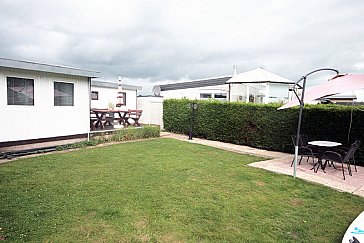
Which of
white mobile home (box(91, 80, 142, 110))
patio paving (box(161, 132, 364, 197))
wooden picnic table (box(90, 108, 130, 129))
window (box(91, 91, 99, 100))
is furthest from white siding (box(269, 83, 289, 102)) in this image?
window (box(91, 91, 99, 100))

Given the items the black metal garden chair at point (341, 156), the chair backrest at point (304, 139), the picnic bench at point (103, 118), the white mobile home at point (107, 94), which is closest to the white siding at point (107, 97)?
the white mobile home at point (107, 94)

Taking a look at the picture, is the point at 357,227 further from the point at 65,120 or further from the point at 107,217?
the point at 65,120

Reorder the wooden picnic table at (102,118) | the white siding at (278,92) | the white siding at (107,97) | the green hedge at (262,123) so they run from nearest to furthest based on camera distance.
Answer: the green hedge at (262,123) < the wooden picnic table at (102,118) < the white siding at (278,92) < the white siding at (107,97)

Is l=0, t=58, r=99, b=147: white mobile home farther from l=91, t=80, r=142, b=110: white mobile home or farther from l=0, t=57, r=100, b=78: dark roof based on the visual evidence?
l=91, t=80, r=142, b=110: white mobile home

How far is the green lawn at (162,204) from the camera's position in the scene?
9.95ft

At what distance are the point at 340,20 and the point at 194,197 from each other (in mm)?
10217

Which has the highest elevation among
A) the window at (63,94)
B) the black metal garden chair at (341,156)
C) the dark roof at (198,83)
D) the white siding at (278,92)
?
the dark roof at (198,83)

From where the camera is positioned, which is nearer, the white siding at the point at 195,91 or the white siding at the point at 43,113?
the white siding at the point at 43,113

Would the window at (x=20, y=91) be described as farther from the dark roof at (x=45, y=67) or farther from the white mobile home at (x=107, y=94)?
the white mobile home at (x=107, y=94)

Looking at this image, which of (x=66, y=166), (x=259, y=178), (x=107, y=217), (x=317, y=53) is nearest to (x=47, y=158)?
(x=66, y=166)

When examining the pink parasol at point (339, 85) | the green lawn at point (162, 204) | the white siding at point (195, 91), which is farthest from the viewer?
the white siding at point (195, 91)

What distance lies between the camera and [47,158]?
22.4 ft

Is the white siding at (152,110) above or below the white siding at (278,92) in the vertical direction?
below

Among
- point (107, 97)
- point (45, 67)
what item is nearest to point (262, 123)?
point (45, 67)
